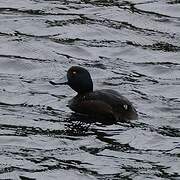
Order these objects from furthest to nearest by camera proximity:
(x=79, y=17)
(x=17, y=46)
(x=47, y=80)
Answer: (x=79, y=17)
(x=17, y=46)
(x=47, y=80)

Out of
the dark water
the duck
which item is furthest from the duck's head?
the dark water

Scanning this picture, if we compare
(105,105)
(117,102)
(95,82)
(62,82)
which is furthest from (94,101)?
(95,82)

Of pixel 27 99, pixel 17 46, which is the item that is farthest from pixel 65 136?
pixel 17 46

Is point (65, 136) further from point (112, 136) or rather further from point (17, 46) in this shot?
point (17, 46)

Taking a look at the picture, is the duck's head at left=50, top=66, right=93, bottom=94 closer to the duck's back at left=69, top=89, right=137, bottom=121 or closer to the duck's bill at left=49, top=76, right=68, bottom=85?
the duck's bill at left=49, top=76, right=68, bottom=85

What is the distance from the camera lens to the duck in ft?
46.4

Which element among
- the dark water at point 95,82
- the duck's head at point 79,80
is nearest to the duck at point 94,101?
the duck's head at point 79,80

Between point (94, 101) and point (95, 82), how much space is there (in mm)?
1710

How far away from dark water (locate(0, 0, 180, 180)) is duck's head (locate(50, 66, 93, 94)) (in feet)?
1.20

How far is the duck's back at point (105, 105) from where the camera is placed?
1414 centimetres

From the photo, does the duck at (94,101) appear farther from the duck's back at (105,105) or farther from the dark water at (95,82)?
the dark water at (95,82)

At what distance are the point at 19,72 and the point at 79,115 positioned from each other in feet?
7.22

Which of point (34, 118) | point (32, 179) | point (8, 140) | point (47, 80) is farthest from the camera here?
point (47, 80)

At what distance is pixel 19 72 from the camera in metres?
16.4
